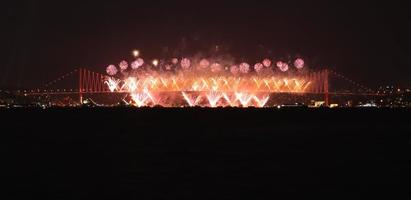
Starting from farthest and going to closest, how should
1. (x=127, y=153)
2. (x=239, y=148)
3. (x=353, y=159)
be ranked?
(x=239, y=148), (x=127, y=153), (x=353, y=159)

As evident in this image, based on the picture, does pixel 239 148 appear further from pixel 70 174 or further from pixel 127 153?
pixel 70 174

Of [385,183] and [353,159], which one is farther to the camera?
[353,159]

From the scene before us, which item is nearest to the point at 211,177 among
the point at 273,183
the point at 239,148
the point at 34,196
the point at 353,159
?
the point at 273,183

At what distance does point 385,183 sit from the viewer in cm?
2264

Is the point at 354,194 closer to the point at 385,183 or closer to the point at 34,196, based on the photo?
the point at 385,183

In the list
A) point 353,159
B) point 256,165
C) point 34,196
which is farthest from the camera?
point 353,159

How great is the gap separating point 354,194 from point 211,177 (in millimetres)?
5400

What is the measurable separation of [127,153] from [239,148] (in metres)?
6.34

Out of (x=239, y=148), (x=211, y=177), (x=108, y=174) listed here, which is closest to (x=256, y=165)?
(x=211, y=177)

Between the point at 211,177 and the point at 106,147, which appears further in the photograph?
the point at 106,147

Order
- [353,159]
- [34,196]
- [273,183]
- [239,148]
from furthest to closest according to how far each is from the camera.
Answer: [239,148] < [353,159] < [273,183] < [34,196]

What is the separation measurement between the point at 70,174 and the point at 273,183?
7.27m

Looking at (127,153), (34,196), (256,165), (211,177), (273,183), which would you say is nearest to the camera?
(34,196)

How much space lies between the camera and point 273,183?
2227 centimetres
